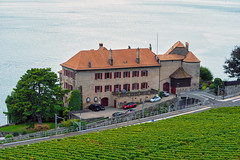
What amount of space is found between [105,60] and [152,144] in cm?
2763

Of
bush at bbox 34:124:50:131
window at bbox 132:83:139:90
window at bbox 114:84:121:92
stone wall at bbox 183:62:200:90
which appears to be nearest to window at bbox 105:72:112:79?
window at bbox 114:84:121:92

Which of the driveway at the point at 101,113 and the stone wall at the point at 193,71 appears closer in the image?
the driveway at the point at 101,113

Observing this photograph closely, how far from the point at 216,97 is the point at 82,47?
269ft

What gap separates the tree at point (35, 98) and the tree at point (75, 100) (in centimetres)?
140

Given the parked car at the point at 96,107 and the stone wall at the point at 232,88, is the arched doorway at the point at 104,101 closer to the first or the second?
the parked car at the point at 96,107

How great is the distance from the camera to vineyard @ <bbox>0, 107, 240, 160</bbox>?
32.1 meters

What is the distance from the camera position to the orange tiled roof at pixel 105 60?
58375 mm

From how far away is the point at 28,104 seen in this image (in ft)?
173

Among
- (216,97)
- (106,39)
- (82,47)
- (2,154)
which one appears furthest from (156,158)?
(106,39)

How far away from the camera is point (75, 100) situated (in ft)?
184

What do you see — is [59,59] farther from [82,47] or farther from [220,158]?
[220,158]

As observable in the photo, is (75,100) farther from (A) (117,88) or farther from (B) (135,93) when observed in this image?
(B) (135,93)

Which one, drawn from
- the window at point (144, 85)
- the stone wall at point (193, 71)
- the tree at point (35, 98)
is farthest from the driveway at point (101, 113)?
the stone wall at point (193, 71)

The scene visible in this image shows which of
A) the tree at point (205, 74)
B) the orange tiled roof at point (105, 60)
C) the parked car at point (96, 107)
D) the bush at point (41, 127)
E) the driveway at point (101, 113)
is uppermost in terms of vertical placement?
the orange tiled roof at point (105, 60)
